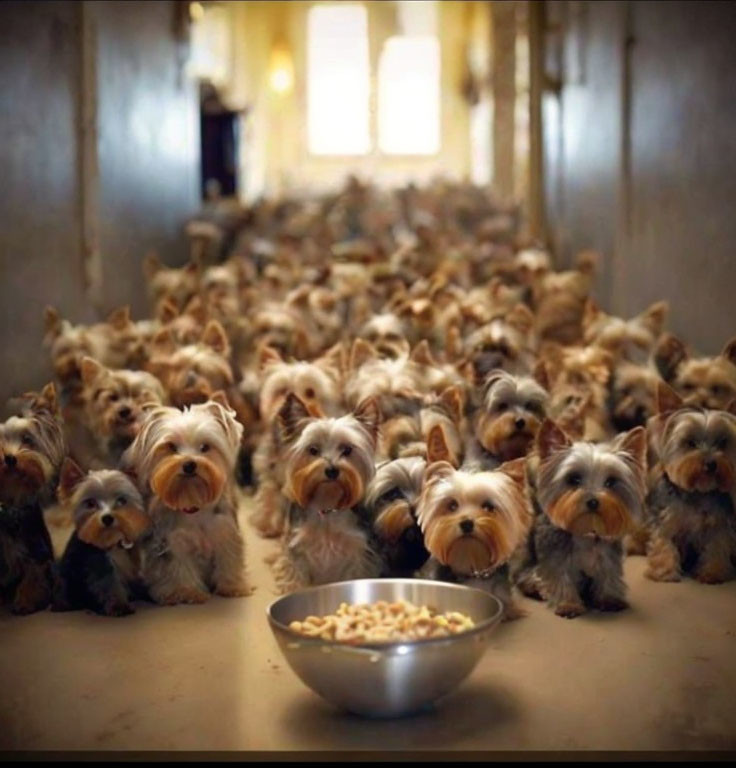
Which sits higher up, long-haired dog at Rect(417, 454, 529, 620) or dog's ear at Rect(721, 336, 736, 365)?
dog's ear at Rect(721, 336, 736, 365)

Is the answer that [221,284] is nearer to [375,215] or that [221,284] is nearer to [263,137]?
[375,215]

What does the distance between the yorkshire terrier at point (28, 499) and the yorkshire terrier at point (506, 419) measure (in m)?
1.87

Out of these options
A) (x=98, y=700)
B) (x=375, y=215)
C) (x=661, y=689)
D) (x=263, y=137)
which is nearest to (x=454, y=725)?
(x=661, y=689)

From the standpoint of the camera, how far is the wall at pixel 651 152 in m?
6.94

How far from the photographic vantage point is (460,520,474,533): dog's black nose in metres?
4.88

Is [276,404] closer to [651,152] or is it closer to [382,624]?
[382,624]

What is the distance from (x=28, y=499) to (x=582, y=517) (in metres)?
2.25

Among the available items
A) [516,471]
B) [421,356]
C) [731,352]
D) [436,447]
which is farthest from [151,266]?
[516,471]

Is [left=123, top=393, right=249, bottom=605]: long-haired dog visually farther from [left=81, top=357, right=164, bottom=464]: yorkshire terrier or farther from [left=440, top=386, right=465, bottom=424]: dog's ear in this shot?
[left=440, top=386, right=465, bottom=424]: dog's ear

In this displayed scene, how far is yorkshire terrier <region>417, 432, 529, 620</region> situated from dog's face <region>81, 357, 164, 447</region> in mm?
1788

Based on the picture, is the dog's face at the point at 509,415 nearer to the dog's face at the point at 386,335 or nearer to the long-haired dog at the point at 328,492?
the long-haired dog at the point at 328,492

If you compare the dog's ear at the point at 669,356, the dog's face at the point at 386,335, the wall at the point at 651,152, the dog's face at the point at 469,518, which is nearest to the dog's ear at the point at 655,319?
the wall at the point at 651,152

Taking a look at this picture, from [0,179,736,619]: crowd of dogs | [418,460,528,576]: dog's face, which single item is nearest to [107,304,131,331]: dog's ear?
[0,179,736,619]: crowd of dogs

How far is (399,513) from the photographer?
5.35m
